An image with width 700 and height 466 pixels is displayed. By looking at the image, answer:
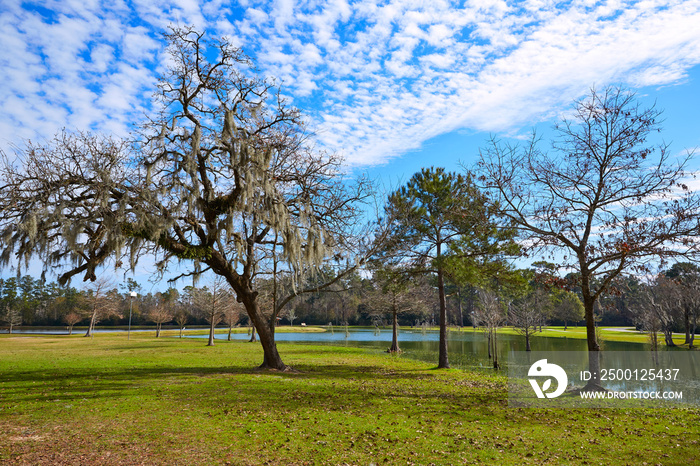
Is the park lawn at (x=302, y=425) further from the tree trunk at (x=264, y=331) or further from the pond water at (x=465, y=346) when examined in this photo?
the pond water at (x=465, y=346)

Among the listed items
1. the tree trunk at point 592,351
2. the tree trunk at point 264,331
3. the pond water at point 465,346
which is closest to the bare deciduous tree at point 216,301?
the pond water at point 465,346

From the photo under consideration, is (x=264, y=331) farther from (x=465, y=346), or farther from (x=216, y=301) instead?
(x=465, y=346)

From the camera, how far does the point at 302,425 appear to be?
7441 mm

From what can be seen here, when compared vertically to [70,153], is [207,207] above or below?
below

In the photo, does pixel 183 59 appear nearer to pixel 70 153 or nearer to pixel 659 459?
pixel 70 153

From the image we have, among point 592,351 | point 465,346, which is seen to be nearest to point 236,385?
point 592,351

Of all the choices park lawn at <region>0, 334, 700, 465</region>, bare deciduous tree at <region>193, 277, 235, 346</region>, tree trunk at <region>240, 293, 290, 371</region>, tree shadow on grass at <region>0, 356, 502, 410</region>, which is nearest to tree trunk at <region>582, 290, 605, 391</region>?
park lawn at <region>0, 334, 700, 465</region>

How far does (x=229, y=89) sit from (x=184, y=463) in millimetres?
10437

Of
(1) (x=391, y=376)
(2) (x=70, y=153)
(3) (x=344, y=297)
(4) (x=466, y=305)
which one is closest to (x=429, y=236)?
(1) (x=391, y=376)

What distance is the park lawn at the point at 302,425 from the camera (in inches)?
233

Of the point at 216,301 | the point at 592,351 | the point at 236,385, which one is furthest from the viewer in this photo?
the point at 216,301

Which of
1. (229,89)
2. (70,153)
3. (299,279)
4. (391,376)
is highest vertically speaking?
(229,89)

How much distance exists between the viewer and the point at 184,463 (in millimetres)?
5453

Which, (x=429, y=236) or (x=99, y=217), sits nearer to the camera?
(x=99, y=217)
